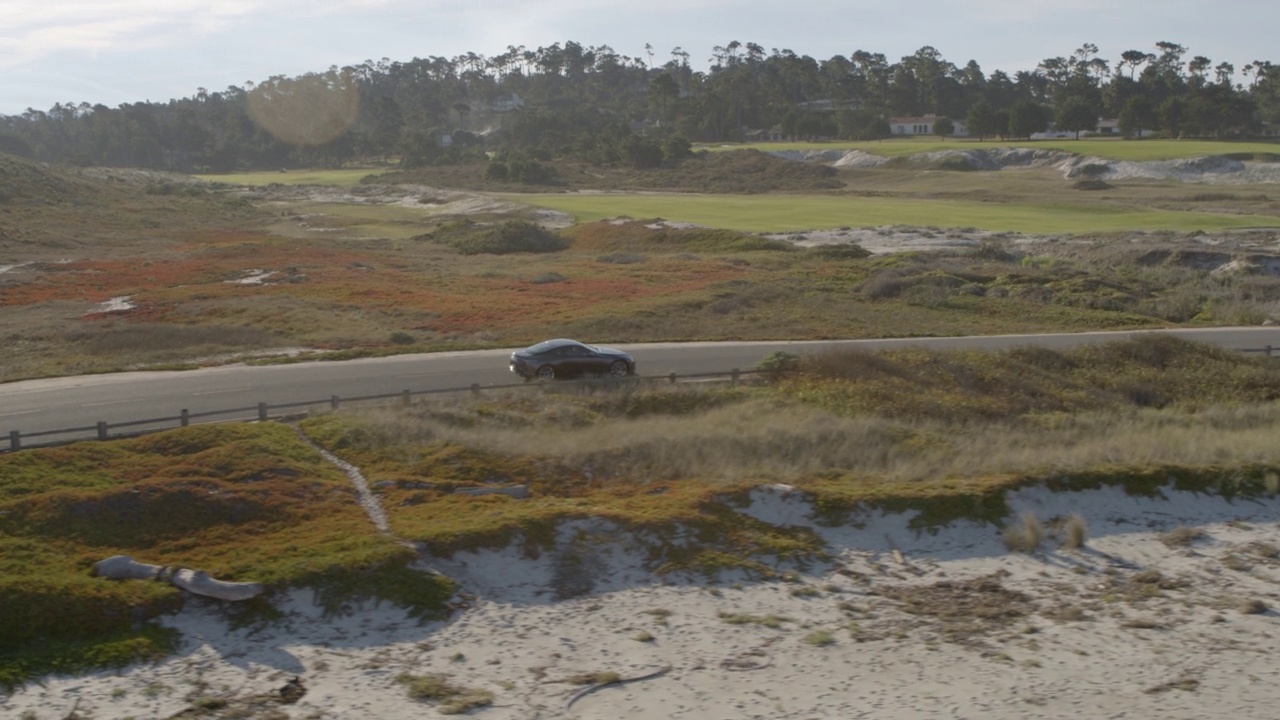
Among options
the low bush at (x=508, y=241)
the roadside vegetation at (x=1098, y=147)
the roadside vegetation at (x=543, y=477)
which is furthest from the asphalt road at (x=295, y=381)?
the roadside vegetation at (x=1098, y=147)

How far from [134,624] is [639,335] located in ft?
91.5

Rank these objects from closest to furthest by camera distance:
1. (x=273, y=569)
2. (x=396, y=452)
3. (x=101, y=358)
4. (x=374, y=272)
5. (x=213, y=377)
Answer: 1. (x=273, y=569)
2. (x=396, y=452)
3. (x=213, y=377)
4. (x=101, y=358)
5. (x=374, y=272)

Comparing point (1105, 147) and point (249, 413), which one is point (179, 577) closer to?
point (249, 413)

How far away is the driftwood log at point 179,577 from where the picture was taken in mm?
16375

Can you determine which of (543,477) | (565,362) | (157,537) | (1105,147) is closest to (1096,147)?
(1105,147)

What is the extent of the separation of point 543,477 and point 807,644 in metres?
7.74

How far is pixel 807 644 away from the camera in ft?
52.9

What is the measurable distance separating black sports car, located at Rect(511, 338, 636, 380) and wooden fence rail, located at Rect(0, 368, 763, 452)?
770mm

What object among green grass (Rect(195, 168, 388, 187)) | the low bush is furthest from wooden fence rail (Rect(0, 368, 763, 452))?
green grass (Rect(195, 168, 388, 187))

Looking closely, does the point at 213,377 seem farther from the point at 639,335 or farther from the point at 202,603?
the point at 202,603

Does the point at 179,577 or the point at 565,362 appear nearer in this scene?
the point at 179,577

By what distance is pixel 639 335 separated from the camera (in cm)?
4238

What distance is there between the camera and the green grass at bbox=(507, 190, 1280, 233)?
3268 inches

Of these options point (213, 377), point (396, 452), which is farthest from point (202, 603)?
point (213, 377)
